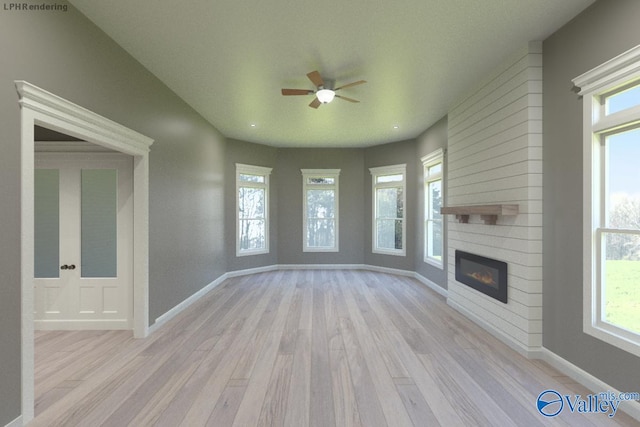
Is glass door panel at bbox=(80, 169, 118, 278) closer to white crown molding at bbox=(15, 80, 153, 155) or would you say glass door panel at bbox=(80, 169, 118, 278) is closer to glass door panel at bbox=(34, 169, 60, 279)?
glass door panel at bbox=(34, 169, 60, 279)

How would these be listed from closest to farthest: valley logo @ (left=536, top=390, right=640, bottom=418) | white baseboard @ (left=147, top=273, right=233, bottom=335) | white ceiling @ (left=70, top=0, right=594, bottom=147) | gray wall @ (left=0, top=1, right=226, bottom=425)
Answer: gray wall @ (left=0, top=1, right=226, bottom=425)
valley logo @ (left=536, top=390, right=640, bottom=418)
white ceiling @ (left=70, top=0, right=594, bottom=147)
white baseboard @ (left=147, top=273, right=233, bottom=335)

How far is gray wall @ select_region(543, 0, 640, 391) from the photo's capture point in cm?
215

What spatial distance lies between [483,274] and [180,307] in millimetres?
4036

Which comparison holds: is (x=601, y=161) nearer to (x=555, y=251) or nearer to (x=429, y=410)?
(x=555, y=251)

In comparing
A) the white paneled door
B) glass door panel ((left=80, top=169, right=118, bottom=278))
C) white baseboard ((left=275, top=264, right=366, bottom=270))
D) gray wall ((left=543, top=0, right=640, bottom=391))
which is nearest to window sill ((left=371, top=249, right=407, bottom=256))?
white baseboard ((left=275, top=264, right=366, bottom=270))

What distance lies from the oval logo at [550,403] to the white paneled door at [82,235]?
4011mm

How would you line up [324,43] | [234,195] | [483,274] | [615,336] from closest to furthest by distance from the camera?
[615,336], [324,43], [483,274], [234,195]

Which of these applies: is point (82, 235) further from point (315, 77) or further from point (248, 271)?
point (248, 271)

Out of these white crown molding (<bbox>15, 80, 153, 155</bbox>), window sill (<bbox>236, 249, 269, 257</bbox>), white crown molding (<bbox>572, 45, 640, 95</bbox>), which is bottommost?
window sill (<bbox>236, 249, 269, 257</bbox>)

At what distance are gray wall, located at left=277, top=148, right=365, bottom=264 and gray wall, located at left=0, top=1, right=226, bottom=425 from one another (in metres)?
1.70

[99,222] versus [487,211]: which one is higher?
[487,211]

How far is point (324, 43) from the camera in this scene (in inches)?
112

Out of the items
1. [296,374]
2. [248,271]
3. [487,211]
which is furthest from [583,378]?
[248,271]

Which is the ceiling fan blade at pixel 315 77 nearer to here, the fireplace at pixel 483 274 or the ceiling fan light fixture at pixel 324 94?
the ceiling fan light fixture at pixel 324 94
